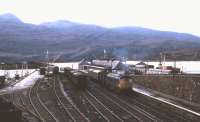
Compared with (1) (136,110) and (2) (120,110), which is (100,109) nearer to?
(2) (120,110)

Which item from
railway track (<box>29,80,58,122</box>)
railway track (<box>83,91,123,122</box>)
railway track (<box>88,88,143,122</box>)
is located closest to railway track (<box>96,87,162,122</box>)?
railway track (<box>88,88,143,122</box>)

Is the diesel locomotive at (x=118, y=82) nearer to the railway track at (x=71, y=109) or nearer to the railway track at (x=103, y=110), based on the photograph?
the railway track at (x=103, y=110)

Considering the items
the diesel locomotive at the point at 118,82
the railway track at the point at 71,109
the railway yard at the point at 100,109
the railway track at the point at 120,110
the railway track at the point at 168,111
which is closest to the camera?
the railway track at the point at 168,111

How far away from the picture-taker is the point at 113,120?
3203 cm

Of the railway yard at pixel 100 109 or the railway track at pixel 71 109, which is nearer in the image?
the railway yard at pixel 100 109

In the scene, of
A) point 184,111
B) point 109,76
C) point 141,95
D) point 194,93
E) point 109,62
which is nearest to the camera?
point 184,111

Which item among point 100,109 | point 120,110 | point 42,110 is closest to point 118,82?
point 100,109

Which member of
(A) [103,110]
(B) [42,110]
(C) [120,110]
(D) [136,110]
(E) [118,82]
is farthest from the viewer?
(E) [118,82]

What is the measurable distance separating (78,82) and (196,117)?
106 feet

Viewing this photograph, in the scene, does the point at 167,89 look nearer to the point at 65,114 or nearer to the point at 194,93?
the point at 194,93

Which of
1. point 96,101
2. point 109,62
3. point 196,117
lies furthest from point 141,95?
point 109,62

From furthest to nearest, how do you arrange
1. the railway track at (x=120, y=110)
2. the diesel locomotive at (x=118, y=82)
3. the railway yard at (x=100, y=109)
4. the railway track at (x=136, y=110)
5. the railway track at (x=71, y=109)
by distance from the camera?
the diesel locomotive at (x=118, y=82)
the railway track at (x=71, y=109)
the railway track at (x=120, y=110)
the railway yard at (x=100, y=109)
the railway track at (x=136, y=110)

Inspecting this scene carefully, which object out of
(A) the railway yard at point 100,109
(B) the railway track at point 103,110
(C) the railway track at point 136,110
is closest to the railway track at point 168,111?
(A) the railway yard at point 100,109

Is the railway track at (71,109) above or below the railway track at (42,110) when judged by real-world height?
above
